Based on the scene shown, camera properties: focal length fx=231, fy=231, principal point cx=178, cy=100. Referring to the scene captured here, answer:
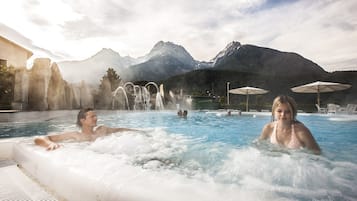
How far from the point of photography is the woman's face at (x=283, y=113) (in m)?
2.52

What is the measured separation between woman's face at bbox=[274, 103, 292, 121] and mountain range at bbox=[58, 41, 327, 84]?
199 centimetres

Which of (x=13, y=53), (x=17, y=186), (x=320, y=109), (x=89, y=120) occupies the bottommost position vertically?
(x=17, y=186)

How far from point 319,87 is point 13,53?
769 cm

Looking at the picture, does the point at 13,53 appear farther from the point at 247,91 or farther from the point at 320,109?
the point at 320,109

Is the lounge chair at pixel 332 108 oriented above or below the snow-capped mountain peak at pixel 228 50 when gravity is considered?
below

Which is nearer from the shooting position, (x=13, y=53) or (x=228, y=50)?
(x=228, y=50)

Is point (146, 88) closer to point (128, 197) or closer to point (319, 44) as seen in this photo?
point (319, 44)

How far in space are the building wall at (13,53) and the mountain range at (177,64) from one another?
1127mm

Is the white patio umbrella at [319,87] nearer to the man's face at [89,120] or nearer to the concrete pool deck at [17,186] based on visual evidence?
the man's face at [89,120]

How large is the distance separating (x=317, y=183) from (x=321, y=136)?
2082 mm

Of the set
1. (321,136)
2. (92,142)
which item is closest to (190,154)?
(92,142)

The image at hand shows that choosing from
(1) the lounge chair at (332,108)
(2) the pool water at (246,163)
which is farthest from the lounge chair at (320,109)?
(2) the pool water at (246,163)

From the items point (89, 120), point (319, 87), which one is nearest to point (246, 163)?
point (89, 120)

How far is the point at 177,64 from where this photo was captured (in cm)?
679
